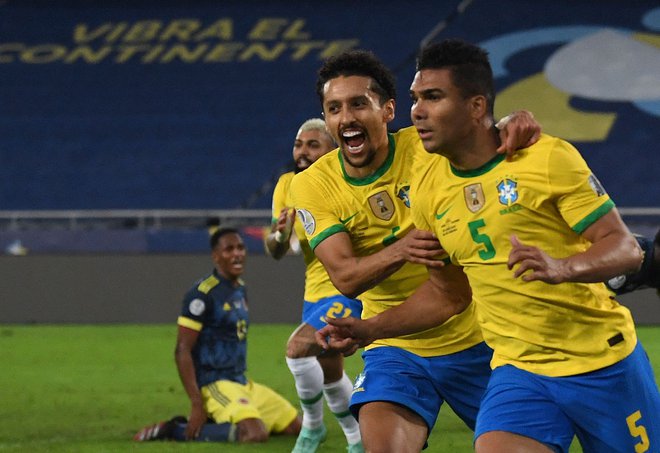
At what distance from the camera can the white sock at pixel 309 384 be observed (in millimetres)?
6973

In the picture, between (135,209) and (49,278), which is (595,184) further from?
(135,209)

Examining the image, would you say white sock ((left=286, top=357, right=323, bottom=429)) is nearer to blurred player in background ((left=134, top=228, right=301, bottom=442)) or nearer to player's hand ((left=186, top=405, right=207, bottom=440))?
blurred player in background ((left=134, top=228, right=301, bottom=442))

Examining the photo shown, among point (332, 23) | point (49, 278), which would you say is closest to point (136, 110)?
point (332, 23)

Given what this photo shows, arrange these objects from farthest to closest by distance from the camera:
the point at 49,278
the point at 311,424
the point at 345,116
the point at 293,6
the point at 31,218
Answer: the point at 293,6, the point at 31,218, the point at 49,278, the point at 311,424, the point at 345,116

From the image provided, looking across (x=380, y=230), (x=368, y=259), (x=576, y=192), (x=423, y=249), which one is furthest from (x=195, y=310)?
(x=576, y=192)

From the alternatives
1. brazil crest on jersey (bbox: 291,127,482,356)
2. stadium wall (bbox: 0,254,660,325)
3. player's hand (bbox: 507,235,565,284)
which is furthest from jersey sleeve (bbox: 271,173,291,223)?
stadium wall (bbox: 0,254,660,325)

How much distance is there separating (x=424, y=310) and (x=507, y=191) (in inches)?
29.8

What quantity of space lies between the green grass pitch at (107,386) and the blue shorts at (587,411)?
3.22 metres

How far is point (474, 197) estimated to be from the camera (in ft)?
13.9

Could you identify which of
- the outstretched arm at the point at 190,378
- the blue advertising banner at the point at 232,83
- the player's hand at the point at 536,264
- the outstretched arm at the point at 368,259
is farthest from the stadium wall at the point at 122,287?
the player's hand at the point at 536,264

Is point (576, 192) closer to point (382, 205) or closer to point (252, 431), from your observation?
point (382, 205)

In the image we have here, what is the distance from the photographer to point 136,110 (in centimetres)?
2408

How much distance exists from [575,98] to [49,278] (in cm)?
1161

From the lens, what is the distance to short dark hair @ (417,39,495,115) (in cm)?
430
